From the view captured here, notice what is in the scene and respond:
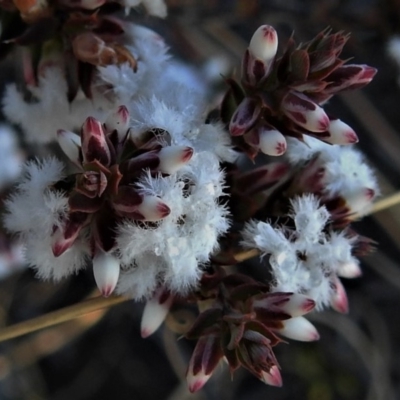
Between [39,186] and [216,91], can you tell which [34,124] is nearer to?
[39,186]

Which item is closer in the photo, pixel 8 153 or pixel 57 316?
pixel 57 316

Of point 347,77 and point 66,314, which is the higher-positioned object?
point 347,77

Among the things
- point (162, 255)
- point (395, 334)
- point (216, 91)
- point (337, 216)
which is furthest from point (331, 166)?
point (395, 334)

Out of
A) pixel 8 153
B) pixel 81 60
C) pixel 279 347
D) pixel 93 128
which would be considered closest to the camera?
pixel 93 128

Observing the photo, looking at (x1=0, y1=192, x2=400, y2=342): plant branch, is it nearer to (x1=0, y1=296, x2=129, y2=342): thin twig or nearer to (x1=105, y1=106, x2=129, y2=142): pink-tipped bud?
(x1=0, y1=296, x2=129, y2=342): thin twig

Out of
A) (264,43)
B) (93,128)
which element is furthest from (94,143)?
(264,43)

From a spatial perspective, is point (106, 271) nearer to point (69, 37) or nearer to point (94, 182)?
point (94, 182)

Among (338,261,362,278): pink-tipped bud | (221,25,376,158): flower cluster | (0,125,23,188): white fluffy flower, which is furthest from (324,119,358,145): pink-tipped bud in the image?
(0,125,23,188): white fluffy flower

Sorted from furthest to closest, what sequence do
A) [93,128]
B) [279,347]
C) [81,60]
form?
[279,347], [81,60], [93,128]
